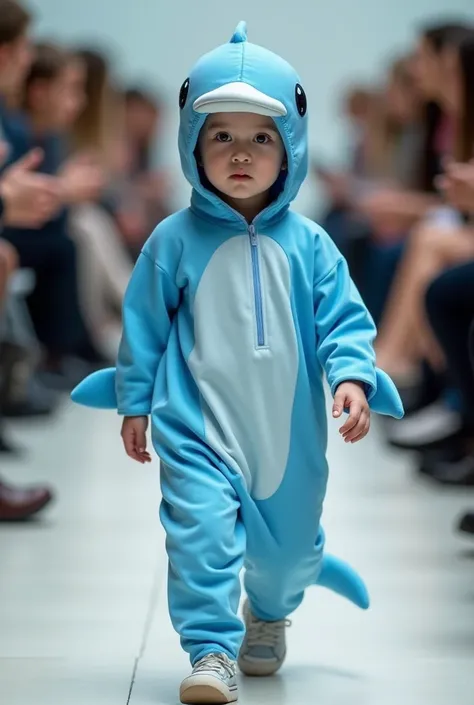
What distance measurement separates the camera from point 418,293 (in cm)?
494

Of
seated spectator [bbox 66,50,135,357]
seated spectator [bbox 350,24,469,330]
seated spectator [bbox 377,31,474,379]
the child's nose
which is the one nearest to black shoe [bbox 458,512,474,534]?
the child's nose

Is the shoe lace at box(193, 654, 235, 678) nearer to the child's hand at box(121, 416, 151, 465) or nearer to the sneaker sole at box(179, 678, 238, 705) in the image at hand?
the sneaker sole at box(179, 678, 238, 705)

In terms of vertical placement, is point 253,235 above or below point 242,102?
below

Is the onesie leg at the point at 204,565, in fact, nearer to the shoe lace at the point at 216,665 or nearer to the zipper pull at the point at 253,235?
the shoe lace at the point at 216,665

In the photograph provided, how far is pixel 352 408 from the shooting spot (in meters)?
1.81

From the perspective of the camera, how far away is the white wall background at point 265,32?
382 inches

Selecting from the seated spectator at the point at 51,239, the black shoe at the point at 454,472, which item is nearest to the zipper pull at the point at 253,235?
the black shoe at the point at 454,472

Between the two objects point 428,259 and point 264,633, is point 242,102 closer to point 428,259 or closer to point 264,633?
point 264,633

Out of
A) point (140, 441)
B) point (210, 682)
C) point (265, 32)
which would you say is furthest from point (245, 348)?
point (265, 32)

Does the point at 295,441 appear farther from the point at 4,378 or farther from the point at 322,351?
the point at 4,378

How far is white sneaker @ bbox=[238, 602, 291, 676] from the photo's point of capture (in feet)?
6.63

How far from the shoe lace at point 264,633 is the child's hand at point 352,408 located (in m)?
0.33

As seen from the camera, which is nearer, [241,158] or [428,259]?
[241,158]

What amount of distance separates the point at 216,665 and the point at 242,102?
670 millimetres
